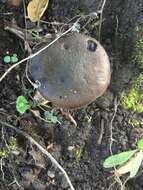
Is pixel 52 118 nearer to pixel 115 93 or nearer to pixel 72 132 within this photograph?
pixel 72 132

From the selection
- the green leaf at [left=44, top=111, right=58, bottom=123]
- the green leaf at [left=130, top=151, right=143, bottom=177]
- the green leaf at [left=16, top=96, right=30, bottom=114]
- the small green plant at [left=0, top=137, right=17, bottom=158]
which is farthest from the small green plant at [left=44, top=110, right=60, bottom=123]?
the green leaf at [left=130, top=151, right=143, bottom=177]

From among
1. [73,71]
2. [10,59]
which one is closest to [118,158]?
[73,71]

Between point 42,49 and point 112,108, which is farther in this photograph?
point 112,108

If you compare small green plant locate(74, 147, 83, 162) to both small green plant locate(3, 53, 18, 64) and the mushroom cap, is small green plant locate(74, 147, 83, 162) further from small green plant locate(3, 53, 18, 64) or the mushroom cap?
small green plant locate(3, 53, 18, 64)

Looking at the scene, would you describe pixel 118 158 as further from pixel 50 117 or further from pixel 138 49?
pixel 138 49

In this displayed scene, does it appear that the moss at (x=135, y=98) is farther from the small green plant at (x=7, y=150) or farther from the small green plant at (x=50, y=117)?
the small green plant at (x=7, y=150)

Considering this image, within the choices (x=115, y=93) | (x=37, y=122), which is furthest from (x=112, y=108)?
(x=37, y=122)
